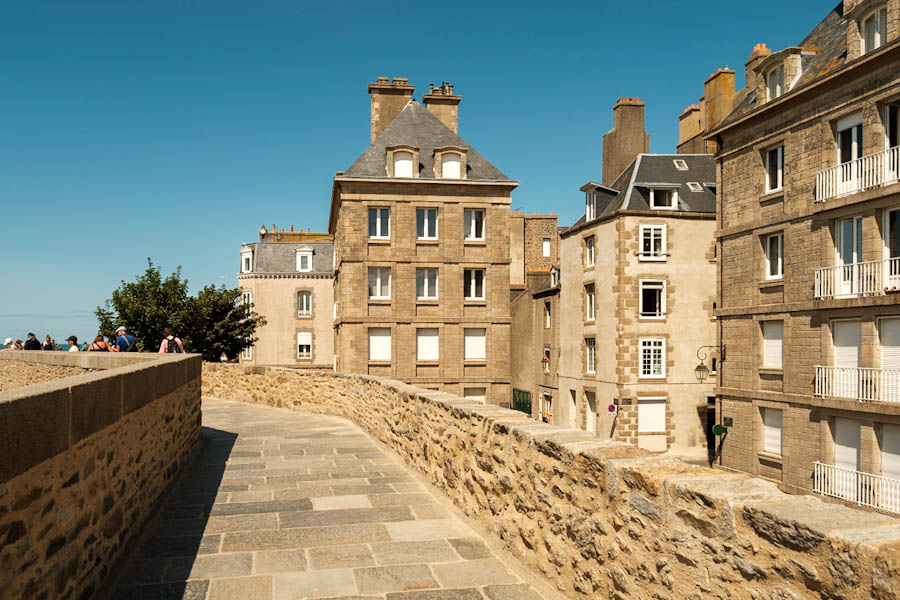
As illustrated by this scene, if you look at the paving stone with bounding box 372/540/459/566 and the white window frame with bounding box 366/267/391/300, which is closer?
the paving stone with bounding box 372/540/459/566

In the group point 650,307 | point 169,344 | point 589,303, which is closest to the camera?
point 169,344

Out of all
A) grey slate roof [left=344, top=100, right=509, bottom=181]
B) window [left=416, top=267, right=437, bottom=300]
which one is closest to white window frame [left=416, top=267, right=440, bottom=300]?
window [left=416, top=267, right=437, bottom=300]

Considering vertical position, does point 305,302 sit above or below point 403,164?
below

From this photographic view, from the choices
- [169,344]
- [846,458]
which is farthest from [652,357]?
[169,344]

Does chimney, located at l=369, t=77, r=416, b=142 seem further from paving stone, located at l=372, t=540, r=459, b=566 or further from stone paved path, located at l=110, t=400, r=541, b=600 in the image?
paving stone, located at l=372, t=540, r=459, b=566

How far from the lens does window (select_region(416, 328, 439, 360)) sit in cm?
3075

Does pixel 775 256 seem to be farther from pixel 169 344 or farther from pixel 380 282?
pixel 169 344

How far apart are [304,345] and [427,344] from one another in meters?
16.8

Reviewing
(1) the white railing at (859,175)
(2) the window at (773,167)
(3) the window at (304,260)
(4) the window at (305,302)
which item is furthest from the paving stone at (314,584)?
(3) the window at (304,260)

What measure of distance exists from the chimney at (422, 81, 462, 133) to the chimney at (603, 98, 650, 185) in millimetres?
7773

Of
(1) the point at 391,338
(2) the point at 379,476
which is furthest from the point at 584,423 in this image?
→ (2) the point at 379,476

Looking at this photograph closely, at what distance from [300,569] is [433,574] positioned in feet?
3.41

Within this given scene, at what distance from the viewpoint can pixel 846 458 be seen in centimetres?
1861

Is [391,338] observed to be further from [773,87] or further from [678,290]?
[773,87]
